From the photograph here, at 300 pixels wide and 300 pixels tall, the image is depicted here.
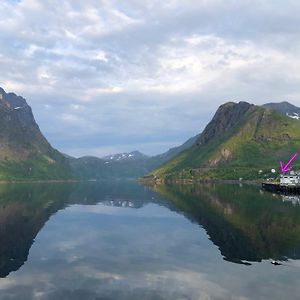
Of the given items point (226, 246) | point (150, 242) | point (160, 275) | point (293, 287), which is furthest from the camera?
point (150, 242)

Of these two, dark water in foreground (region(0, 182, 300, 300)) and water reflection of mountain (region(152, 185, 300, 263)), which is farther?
water reflection of mountain (region(152, 185, 300, 263))

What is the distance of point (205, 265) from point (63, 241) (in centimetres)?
3492

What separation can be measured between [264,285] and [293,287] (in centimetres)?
327

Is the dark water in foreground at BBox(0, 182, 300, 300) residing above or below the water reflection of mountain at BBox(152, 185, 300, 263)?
below

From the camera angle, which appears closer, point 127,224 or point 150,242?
point 150,242

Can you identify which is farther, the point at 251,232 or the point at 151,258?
the point at 251,232

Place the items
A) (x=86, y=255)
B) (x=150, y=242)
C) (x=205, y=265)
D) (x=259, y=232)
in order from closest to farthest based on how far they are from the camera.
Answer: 1. (x=205, y=265)
2. (x=86, y=255)
3. (x=150, y=242)
4. (x=259, y=232)

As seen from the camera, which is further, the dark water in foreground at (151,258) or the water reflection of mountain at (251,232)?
the water reflection of mountain at (251,232)

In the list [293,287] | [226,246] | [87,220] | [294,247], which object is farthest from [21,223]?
[293,287]

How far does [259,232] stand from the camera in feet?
286

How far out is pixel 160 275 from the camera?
179ft

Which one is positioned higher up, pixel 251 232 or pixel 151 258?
pixel 251 232

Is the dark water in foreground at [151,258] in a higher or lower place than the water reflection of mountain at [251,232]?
lower

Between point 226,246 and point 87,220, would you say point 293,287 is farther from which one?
point 87,220
